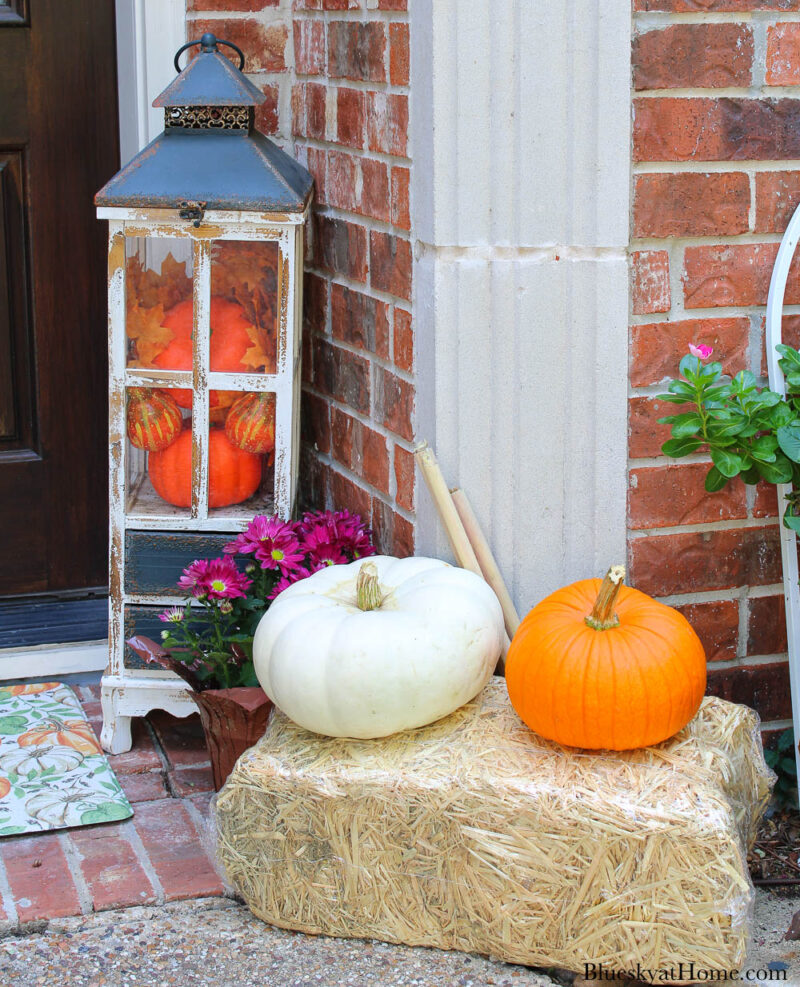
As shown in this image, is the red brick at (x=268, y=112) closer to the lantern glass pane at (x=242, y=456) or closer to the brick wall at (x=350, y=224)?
the brick wall at (x=350, y=224)

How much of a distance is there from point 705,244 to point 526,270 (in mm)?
325

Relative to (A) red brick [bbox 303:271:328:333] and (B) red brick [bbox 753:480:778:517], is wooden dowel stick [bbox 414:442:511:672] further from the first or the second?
(A) red brick [bbox 303:271:328:333]

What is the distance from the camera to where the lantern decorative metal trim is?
7.84ft

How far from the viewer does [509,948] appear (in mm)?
1935

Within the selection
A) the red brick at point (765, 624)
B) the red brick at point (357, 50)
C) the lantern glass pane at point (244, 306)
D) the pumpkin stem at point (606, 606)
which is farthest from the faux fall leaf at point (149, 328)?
the red brick at point (765, 624)

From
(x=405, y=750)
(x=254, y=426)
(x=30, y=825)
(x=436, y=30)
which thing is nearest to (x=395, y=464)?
(x=254, y=426)

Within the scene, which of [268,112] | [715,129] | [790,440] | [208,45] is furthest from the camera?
[268,112]

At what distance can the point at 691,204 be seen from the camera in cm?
215

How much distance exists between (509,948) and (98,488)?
5.58 ft

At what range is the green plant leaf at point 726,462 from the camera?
2.06 metres

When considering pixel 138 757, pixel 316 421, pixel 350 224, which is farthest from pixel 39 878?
pixel 350 224

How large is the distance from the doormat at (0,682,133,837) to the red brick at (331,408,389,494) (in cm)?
80

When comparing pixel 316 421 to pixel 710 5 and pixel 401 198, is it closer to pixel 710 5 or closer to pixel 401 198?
pixel 401 198

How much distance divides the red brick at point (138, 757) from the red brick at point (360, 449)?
74cm
